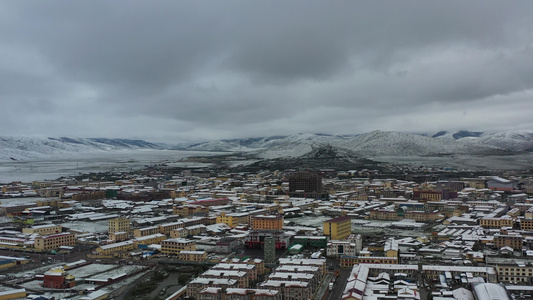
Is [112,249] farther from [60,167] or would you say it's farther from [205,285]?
[60,167]

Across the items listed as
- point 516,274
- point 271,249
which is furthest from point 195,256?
point 516,274

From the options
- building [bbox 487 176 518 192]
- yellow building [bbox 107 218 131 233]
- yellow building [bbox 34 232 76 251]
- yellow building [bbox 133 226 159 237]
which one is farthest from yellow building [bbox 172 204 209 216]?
building [bbox 487 176 518 192]

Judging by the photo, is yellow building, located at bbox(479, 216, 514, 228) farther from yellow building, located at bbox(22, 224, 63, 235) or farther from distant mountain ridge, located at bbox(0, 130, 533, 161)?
distant mountain ridge, located at bbox(0, 130, 533, 161)

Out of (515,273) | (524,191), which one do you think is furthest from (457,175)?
(515,273)

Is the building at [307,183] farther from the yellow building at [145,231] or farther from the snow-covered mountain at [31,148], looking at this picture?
the snow-covered mountain at [31,148]

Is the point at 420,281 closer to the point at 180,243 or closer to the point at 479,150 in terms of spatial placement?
the point at 180,243

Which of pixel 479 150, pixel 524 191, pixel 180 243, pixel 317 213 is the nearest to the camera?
pixel 180 243
